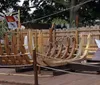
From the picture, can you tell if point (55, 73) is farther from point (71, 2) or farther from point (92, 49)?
point (71, 2)

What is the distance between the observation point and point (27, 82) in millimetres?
9680

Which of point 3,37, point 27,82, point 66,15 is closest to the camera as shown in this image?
point 27,82

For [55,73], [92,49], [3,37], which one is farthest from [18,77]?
[92,49]

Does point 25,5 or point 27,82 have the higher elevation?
point 25,5

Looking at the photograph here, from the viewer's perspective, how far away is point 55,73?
35.4ft

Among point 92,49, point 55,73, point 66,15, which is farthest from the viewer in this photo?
point 66,15

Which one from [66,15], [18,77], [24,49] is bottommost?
[18,77]

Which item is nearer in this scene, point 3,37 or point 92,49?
point 3,37

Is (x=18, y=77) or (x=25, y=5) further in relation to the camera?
(x=25, y=5)

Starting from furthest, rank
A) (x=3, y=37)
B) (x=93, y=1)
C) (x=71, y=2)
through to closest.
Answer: (x=93, y=1) < (x=71, y=2) < (x=3, y=37)

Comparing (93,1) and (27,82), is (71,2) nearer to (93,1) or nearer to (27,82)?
(93,1)

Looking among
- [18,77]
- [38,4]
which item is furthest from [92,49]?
[38,4]

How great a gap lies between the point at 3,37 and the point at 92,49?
4026mm

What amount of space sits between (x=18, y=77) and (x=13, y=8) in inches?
1014
